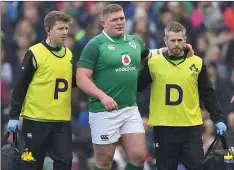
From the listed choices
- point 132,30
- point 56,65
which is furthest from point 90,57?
point 132,30

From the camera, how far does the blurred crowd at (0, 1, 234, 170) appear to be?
1233 cm

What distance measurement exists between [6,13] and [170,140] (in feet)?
17.3

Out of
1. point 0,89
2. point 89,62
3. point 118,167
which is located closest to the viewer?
point 89,62

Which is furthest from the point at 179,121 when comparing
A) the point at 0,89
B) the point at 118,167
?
the point at 0,89

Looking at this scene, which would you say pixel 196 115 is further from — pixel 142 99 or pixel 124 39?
pixel 142 99

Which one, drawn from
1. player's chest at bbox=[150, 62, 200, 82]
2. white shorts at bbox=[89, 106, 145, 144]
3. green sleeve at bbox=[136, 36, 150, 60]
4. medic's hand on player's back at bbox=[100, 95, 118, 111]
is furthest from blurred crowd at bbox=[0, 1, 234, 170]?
medic's hand on player's back at bbox=[100, 95, 118, 111]

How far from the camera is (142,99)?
12.1 metres

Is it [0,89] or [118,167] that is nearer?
[118,167]

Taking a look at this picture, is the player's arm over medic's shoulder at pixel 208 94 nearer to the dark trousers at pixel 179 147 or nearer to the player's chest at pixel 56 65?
the dark trousers at pixel 179 147

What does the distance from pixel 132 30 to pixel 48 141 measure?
14.3 feet

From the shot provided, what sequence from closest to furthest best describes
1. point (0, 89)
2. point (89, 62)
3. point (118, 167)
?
point (89, 62), point (118, 167), point (0, 89)

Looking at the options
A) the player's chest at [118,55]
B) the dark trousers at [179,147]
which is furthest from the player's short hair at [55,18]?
the dark trousers at [179,147]

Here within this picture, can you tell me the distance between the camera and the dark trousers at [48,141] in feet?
27.8

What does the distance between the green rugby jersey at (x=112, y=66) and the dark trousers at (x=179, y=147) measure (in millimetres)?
498
